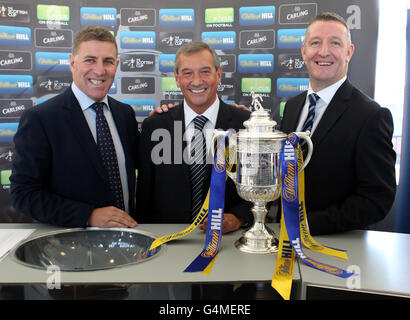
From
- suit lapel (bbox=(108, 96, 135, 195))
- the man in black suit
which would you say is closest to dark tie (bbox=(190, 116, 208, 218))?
the man in black suit

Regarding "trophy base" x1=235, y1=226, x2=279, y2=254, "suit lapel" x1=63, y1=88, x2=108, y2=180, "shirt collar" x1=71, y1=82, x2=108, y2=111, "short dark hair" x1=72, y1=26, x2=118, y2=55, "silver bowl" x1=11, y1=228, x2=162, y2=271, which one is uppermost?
"short dark hair" x1=72, y1=26, x2=118, y2=55

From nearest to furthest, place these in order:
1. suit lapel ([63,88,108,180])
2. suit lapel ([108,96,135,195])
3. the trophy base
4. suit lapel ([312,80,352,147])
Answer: the trophy base
suit lapel ([312,80,352,147])
suit lapel ([63,88,108,180])
suit lapel ([108,96,135,195])

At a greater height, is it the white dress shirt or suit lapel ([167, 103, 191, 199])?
the white dress shirt

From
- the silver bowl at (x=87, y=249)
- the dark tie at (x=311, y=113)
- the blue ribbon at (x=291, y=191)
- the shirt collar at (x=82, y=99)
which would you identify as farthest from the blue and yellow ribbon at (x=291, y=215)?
the shirt collar at (x=82, y=99)

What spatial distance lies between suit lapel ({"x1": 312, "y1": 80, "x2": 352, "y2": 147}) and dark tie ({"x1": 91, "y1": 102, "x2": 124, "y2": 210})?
1033 mm

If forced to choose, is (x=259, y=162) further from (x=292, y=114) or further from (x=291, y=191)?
(x=292, y=114)

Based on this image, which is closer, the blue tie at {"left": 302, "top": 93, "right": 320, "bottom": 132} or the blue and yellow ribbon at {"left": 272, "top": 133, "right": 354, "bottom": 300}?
the blue and yellow ribbon at {"left": 272, "top": 133, "right": 354, "bottom": 300}

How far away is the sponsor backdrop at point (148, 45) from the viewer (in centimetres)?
395

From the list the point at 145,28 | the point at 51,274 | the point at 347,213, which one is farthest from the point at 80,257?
the point at 145,28

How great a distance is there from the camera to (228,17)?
13.1ft

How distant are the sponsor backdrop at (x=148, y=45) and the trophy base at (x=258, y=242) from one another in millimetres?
2666

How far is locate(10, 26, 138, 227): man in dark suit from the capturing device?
1.79 meters

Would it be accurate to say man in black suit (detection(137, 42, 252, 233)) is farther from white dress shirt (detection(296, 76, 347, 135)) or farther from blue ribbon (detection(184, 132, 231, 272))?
blue ribbon (detection(184, 132, 231, 272))

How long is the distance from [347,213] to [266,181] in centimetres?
47
